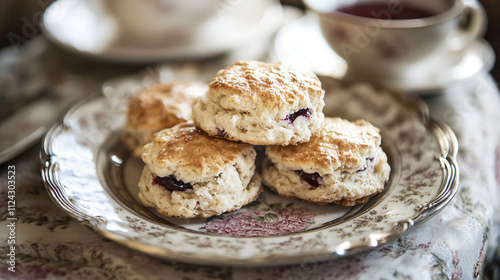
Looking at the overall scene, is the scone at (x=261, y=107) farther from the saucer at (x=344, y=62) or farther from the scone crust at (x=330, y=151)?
the saucer at (x=344, y=62)

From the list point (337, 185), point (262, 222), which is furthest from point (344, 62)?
point (262, 222)

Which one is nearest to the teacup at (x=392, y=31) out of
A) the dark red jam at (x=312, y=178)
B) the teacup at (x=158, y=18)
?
the teacup at (x=158, y=18)

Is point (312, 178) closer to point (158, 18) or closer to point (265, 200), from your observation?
point (265, 200)

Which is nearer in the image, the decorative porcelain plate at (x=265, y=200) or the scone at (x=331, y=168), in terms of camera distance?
the decorative porcelain plate at (x=265, y=200)

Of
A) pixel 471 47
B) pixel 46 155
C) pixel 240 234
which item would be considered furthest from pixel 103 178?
pixel 471 47

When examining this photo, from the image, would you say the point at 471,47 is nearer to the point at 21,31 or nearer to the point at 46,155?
the point at 46,155

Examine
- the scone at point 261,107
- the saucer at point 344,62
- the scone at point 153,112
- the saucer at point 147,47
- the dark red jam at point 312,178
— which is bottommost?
the saucer at point 344,62

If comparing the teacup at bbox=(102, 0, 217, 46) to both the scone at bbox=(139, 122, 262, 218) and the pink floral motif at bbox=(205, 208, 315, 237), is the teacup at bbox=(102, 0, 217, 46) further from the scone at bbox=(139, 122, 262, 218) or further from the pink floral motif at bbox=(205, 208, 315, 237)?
the pink floral motif at bbox=(205, 208, 315, 237)
